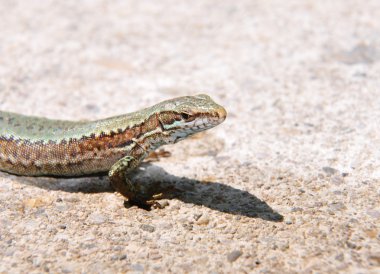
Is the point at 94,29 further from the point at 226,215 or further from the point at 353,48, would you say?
the point at 226,215

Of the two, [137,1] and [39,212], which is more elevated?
[137,1]

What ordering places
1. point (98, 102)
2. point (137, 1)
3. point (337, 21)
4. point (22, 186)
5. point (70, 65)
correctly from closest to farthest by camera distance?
point (22, 186)
point (98, 102)
point (70, 65)
point (337, 21)
point (137, 1)

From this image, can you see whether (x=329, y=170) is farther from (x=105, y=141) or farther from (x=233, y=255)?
(x=105, y=141)

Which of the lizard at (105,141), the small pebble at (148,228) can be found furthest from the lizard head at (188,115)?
the small pebble at (148,228)

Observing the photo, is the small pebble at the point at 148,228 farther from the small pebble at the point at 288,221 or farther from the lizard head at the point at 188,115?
the small pebble at the point at 288,221

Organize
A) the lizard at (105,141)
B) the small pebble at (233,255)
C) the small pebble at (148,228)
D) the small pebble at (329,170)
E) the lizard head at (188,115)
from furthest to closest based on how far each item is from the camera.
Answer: the small pebble at (329,170)
the lizard at (105,141)
the lizard head at (188,115)
the small pebble at (148,228)
the small pebble at (233,255)

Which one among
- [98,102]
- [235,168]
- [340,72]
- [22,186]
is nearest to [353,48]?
[340,72]
